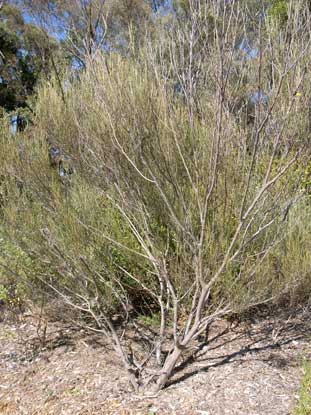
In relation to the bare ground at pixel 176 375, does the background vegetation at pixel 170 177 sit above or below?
above

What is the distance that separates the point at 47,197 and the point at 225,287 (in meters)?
1.97

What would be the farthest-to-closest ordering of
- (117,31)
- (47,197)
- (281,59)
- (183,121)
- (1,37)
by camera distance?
(1,37)
(117,31)
(47,197)
(183,121)
(281,59)

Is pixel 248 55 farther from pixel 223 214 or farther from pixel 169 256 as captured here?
pixel 169 256

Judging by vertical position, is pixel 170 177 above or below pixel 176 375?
above

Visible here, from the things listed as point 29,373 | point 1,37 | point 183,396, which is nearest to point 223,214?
point 183,396

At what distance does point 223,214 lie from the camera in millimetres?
3322

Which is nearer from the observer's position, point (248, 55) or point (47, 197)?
point (248, 55)

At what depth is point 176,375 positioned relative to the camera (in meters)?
3.69

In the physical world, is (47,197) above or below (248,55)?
below

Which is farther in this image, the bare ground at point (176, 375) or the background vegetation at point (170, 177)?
the bare ground at point (176, 375)

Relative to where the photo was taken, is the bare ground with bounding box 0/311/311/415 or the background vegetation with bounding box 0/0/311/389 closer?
the background vegetation with bounding box 0/0/311/389

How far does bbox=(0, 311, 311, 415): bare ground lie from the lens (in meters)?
3.26

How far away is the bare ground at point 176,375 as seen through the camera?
128 inches

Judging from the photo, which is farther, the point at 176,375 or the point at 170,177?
the point at 176,375
